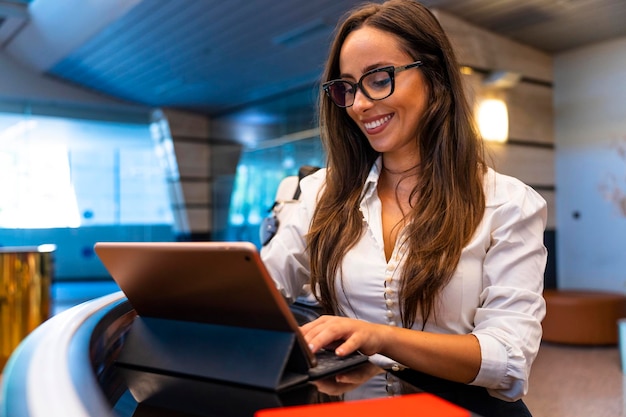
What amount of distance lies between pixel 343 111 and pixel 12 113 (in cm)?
1003

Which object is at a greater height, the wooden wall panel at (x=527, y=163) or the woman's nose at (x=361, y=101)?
the wooden wall panel at (x=527, y=163)

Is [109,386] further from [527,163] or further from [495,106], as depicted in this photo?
[527,163]

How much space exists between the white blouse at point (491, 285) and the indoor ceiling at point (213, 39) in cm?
292

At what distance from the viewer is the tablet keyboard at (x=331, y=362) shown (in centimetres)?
83

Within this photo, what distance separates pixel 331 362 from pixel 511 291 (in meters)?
0.54

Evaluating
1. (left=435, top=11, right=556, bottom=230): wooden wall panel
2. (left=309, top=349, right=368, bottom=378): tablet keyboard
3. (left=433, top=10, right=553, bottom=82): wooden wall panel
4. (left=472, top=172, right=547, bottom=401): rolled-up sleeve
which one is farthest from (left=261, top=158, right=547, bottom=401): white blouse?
(left=435, top=11, right=556, bottom=230): wooden wall panel

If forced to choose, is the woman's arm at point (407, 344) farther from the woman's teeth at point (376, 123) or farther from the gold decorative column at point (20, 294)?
the gold decorative column at point (20, 294)

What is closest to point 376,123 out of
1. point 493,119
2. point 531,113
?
point 493,119

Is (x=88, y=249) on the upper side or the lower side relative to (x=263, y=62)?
lower

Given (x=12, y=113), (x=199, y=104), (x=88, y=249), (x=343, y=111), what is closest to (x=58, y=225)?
(x=88, y=249)

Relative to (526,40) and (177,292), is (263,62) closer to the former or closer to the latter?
(526,40)

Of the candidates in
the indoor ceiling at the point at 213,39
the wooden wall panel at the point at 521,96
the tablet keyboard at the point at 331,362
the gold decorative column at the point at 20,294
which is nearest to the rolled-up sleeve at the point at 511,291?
the tablet keyboard at the point at 331,362

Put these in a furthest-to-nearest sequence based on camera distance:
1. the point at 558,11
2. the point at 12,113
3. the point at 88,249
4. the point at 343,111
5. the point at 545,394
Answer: the point at 88,249, the point at 12,113, the point at 558,11, the point at 545,394, the point at 343,111

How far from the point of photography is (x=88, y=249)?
10.9 meters
